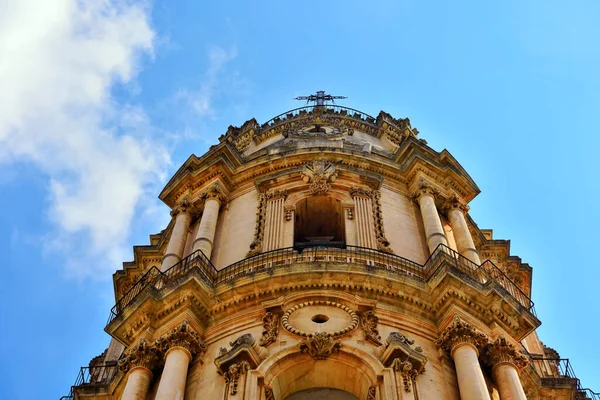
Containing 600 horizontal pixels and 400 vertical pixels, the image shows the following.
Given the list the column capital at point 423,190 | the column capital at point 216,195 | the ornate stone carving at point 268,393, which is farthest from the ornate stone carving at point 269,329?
the column capital at point 423,190

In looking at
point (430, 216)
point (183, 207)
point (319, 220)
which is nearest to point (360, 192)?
point (319, 220)

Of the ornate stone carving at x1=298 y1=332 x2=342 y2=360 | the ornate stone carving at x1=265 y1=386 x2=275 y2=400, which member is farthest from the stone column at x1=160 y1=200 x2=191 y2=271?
the ornate stone carving at x1=265 y1=386 x2=275 y2=400

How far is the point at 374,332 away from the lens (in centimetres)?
1764

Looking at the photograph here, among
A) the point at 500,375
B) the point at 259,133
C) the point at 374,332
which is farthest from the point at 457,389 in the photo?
the point at 259,133

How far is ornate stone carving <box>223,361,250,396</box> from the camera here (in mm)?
16469

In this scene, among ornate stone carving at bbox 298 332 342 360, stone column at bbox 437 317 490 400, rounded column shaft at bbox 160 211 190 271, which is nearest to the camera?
stone column at bbox 437 317 490 400

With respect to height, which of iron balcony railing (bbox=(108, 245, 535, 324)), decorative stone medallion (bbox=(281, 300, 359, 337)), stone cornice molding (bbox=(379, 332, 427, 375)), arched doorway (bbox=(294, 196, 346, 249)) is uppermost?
arched doorway (bbox=(294, 196, 346, 249))

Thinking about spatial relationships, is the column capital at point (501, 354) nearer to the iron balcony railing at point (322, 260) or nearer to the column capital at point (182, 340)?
the iron balcony railing at point (322, 260)

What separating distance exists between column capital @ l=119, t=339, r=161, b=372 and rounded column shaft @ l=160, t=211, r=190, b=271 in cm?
394

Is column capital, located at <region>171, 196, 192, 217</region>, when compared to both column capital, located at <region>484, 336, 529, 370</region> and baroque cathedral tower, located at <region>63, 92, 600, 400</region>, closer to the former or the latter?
baroque cathedral tower, located at <region>63, 92, 600, 400</region>

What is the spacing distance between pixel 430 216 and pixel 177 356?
337 inches

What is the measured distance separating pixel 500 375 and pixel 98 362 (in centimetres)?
1284

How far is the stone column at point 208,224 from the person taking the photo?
2177 centimetres

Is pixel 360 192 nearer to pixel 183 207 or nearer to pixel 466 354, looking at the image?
pixel 183 207
